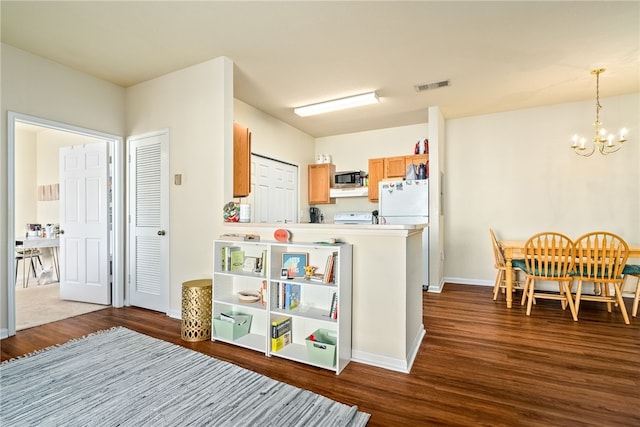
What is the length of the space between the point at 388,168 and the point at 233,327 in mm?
3849

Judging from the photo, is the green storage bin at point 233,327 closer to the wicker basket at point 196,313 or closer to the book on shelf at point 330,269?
the wicker basket at point 196,313

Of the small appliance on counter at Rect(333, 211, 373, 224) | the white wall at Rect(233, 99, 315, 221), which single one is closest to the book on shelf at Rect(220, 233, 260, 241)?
the white wall at Rect(233, 99, 315, 221)

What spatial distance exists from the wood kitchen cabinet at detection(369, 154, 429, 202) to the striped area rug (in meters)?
4.02

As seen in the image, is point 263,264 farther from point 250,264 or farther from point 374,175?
point 374,175

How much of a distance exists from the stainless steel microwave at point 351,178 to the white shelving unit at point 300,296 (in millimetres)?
3166

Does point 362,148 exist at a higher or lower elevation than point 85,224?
higher

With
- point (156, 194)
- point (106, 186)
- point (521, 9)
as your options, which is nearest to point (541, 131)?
point (521, 9)

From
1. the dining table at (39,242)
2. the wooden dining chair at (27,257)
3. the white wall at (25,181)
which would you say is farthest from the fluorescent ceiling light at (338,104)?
the white wall at (25,181)

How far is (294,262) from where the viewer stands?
2521 mm

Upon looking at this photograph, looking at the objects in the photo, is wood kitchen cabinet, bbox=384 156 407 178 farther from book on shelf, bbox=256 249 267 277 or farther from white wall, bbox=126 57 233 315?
book on shelf, bbox=256 249 267 277

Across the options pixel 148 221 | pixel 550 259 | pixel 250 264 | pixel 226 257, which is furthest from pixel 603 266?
pixel 148 221

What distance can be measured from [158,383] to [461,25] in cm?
368

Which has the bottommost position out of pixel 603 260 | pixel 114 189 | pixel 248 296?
pixel 248 296

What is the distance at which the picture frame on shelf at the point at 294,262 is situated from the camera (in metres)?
2.49
